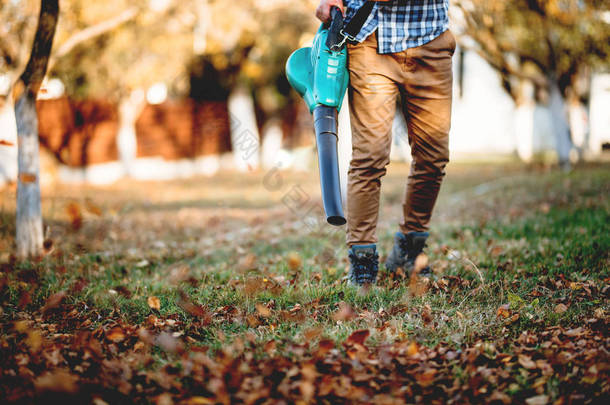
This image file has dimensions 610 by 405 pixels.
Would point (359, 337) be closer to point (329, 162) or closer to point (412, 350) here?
point (412, 350)

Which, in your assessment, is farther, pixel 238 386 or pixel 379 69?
pixel 379 69

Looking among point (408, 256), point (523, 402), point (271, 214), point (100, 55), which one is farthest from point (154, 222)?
point (100, 55)

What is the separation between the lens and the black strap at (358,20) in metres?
2.58

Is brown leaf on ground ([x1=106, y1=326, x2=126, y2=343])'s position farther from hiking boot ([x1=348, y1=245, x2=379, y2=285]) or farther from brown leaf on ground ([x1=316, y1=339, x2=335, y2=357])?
hiking boot ([x1=348, y1=245, x2=379, y2=285])

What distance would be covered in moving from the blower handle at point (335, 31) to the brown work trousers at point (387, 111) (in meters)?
0.13

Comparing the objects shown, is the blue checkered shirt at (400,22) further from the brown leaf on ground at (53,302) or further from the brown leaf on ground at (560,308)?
the brown leaf on ground at (53,302)

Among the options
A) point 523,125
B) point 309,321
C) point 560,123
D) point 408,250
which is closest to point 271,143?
point 523,125

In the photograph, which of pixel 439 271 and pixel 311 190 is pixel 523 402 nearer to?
pixel 439 271

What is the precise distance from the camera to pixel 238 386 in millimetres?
1797

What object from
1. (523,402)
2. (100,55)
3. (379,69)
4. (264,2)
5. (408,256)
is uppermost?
(264,2)

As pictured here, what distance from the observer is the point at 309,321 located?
2.38 metres

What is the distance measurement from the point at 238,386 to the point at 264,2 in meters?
12.9

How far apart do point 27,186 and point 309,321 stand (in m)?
2.60

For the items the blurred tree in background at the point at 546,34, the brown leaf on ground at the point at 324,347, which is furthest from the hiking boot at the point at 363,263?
the blurred tree in background at the point at 546,34
